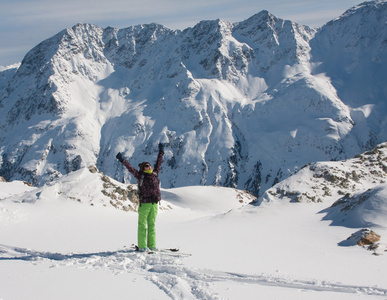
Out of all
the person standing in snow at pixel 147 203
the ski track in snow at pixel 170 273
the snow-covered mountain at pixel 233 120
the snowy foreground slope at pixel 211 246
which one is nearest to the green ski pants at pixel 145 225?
the person standing in snow at pixel 147 203

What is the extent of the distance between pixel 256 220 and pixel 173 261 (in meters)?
9.72

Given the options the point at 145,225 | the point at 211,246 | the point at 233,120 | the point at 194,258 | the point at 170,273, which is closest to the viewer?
the point at 170,273

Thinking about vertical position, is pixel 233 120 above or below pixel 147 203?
above

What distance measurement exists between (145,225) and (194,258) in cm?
191

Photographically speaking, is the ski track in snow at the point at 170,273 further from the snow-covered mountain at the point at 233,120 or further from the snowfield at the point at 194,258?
the snow-covered mountain at the point at 233,120

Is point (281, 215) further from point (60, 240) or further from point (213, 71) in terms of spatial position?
point (213, 71)

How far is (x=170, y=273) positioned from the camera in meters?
8.28

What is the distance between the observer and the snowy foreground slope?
7070mm

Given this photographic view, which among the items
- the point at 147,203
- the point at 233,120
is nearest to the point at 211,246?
the point at 147,203

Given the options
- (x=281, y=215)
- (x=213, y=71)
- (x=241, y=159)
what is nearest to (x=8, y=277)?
(x=281, y=215)

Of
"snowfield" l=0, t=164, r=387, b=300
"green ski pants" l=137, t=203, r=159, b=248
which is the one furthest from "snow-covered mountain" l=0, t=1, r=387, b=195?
"green ski pants" l=137, t=203, r=159, b=248

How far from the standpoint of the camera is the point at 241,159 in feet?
546

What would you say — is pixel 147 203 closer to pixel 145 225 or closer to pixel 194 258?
pixel 145 225

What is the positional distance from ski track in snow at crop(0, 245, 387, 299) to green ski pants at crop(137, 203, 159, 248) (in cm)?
45
